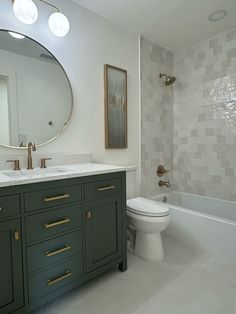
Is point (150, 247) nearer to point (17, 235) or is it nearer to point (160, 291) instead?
point (160, 291)

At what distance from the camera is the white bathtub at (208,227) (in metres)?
1.75

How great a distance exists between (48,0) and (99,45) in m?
0.55

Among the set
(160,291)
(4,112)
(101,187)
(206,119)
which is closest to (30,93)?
(4,112)

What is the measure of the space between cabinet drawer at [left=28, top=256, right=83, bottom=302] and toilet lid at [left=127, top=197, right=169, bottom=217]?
647 mm

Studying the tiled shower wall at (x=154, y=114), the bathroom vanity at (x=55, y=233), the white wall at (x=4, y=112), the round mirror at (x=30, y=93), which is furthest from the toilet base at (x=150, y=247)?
the white wall at (x=4, y=112)

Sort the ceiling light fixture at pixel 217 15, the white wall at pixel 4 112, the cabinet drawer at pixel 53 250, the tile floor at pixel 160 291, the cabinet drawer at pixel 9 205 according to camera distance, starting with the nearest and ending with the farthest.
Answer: the cabinet drawer at pixel 9 205 → the cabinet drawer at pixel 53 250 → the tile floor at pixel 160 291 → the white wall at pixel 4 112 → the ceiling light fixture at pixel 217 15

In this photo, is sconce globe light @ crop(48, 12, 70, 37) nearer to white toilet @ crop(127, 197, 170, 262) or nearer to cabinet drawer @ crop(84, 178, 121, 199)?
cabinet drawer @ crop(84, 178, 121, 199)

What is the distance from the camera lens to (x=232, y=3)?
1779mm

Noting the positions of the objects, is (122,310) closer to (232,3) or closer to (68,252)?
(68,252)

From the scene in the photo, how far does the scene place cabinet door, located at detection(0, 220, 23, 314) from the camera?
1008mm

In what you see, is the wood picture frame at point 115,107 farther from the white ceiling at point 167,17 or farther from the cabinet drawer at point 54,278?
the cabinet drawer at point 54,278

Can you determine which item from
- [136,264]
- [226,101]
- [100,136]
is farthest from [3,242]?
[226,101]

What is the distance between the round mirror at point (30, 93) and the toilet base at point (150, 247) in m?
1.22

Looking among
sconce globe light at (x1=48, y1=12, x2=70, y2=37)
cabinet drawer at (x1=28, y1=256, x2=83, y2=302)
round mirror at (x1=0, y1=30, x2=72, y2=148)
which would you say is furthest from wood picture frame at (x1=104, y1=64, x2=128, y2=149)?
cabinet drawer at (x1=28, y1=256, x2=83, y2=302)
